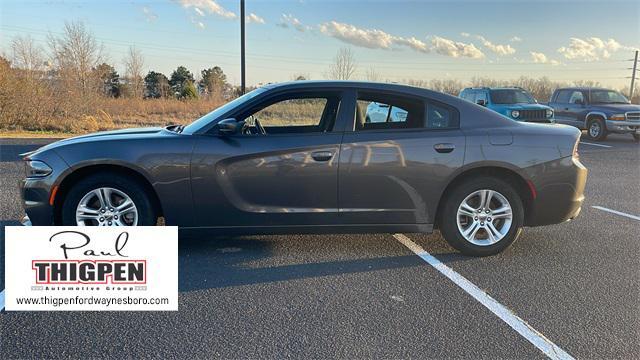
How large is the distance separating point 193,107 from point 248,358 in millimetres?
27562

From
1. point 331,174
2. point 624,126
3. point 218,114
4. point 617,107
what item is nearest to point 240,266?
point 331,174

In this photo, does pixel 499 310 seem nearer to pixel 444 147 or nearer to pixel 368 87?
pixel 444 147

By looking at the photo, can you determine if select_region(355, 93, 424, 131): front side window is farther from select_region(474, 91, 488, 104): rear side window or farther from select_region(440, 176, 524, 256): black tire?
select_region(474, 91, 488, 104): rear side window

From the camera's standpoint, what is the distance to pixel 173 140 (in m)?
→ 3.86

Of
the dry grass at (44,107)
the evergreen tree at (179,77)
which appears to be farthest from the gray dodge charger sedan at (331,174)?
the evergreen tree at (179,77)

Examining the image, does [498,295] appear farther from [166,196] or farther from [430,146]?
[166,196]

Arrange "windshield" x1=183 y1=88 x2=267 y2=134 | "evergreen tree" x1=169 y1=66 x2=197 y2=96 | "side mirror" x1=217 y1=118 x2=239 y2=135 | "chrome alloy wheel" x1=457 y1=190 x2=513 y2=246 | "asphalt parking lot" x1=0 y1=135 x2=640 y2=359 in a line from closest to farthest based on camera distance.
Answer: "asphalt parking lot" x1=0 y1=135 x2=640 y2=359 → "side mirror" x1=217 y1=118 x2=239 y2=135 → "windshield" x1=183 y1=88 x2=267 y2=134 → "chrome alloy wheel" x1=457 y1=190 x2=513 y2=246 → "evergreen tree" x1=169 y1=66 x2=197 y2=96

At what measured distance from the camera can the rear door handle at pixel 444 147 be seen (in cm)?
396

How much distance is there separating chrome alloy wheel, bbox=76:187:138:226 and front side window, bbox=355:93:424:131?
7.12ft

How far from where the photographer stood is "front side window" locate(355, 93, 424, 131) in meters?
4.16

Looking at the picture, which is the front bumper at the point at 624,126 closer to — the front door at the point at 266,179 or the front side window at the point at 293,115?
the front side window at the point at 293,115

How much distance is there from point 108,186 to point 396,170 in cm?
255

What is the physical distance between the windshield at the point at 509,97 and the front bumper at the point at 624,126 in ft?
10.0

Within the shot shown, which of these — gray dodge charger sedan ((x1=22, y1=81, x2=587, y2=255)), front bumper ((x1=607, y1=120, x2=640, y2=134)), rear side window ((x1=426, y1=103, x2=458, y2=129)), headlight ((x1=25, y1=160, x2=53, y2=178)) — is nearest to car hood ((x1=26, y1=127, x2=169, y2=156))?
gray dodge charger sedan ((x1=22, y1=81, x2=587, y2=255))
